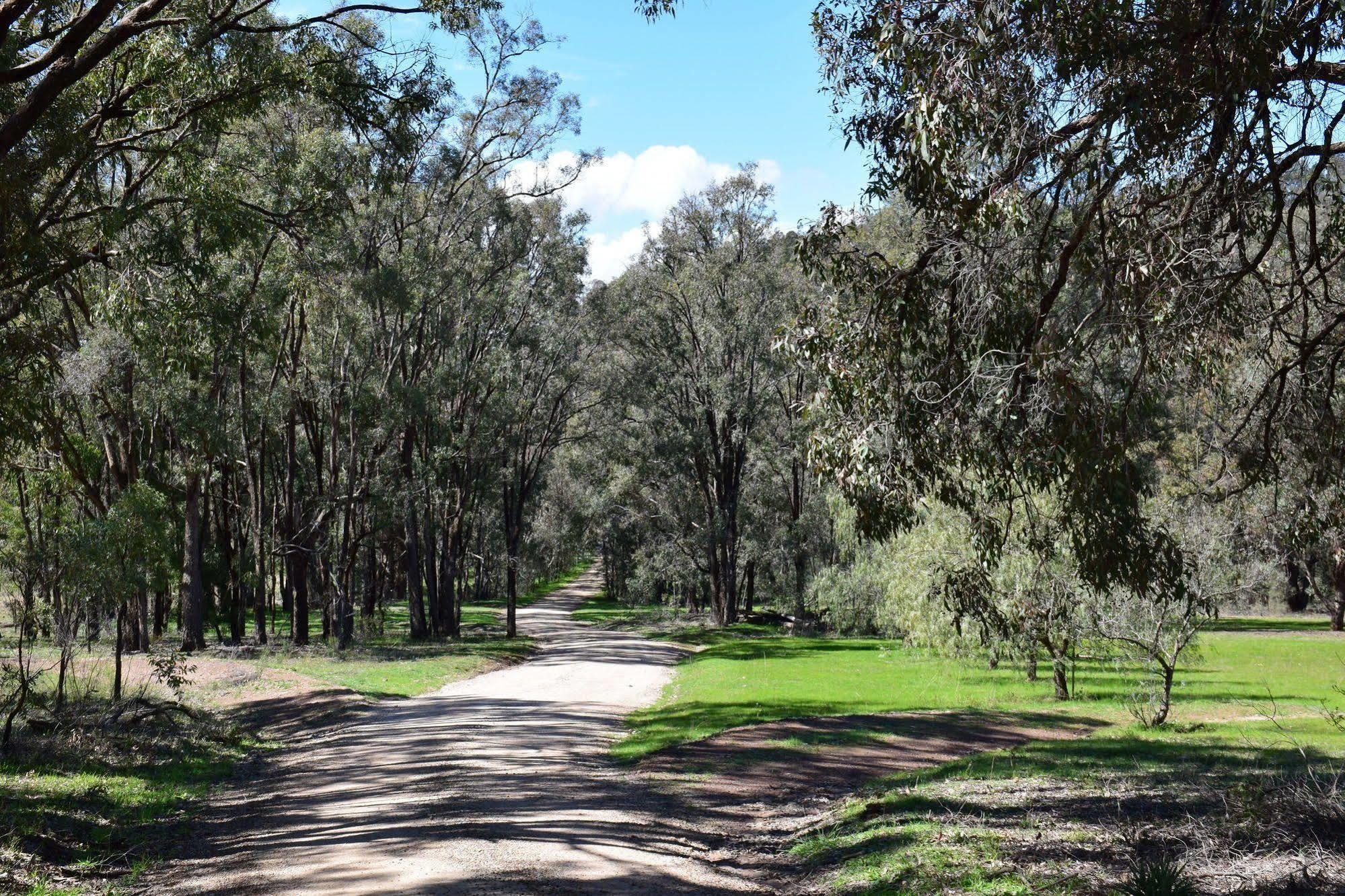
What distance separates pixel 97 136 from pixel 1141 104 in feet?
36.4

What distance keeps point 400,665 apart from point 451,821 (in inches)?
672

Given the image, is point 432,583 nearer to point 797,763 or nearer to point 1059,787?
point 797,763

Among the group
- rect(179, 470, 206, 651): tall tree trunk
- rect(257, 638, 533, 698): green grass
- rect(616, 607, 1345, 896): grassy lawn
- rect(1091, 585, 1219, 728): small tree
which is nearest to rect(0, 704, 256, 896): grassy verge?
rect(616, 607, 1345, 896): grassy lawn

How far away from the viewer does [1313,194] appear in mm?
8133

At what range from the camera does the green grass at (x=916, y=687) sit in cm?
1750

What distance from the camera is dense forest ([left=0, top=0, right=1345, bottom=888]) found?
27.5 ft

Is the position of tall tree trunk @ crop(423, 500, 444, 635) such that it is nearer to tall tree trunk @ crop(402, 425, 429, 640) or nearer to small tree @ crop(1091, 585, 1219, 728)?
tall tree trunk @ crop(402, 425, 429, 640)

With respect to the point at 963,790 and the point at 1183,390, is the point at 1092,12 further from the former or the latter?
the point at 963,790

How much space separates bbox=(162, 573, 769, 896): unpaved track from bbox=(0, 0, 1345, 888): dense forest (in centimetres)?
325

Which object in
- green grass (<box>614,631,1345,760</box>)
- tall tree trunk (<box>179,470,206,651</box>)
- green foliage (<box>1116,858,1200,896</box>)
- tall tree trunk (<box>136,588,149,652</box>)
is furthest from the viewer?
tall tree trunk (<box>136,588,149,652</box>)

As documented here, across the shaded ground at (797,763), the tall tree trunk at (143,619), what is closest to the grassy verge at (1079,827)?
the shaded ground at (797,763)

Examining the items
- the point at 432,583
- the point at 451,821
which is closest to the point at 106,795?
the point at 451,821

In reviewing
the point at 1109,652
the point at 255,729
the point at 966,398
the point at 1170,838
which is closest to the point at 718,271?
the point at 1109,652

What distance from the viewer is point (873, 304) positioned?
9.55 meters
